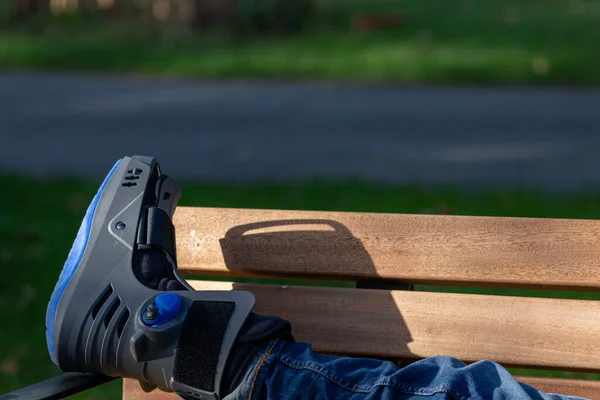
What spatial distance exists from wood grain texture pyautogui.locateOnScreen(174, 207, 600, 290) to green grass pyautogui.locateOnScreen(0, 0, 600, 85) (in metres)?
7.97

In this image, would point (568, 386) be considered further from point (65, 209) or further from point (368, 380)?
point (65, 209)

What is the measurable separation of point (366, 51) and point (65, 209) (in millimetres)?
6850

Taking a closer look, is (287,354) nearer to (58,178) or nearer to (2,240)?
(2,240)

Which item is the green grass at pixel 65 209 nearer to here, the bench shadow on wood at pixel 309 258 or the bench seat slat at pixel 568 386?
the bench shadow on wood at pixel 309 258

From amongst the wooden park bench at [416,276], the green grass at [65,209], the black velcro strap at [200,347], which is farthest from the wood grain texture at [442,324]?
the green grass at [65,209]

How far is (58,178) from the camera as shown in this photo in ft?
21.3

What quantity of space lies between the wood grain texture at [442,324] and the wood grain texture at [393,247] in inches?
1.9

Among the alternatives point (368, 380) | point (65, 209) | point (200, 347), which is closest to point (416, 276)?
point (368, 380)

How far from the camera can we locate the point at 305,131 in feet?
27.0

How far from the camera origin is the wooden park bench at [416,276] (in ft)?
7.41

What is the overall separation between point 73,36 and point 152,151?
7.14 meters

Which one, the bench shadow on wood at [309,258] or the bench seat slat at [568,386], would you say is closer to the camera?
the bench seat slat at [568,386]

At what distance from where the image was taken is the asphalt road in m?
6.80

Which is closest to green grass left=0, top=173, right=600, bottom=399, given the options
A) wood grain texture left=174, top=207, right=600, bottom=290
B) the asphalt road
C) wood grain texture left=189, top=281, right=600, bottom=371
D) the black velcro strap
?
the asphalt road
